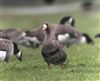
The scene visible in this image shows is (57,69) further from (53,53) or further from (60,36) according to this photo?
(60,36)

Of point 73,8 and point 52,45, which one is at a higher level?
point 52,45

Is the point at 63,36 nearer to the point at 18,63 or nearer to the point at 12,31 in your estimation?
the point at 12,31

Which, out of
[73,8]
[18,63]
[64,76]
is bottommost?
[73,8]

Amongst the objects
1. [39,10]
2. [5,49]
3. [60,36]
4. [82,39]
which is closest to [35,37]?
[60,36]

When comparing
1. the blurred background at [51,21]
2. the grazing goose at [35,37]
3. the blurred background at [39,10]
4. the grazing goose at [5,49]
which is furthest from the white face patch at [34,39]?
the blurred background at [39,10]

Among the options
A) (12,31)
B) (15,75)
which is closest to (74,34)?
(12,31)

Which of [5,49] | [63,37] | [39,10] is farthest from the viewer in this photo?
[39,10]

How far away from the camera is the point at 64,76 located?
10047mm

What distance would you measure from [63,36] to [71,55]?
2656mm

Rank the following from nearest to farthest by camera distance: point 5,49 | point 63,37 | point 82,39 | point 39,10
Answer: point 5,49 < point 63,37 < point 82,39 < point 39,10

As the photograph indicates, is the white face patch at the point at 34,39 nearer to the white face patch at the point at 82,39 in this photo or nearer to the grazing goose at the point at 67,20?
the grazing goose at the point at 67,20

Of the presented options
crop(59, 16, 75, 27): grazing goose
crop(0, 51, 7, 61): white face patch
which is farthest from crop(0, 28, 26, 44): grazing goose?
crop(0, 51, 7, 61): white face patch

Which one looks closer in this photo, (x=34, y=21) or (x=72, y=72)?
(x=72, y=72)

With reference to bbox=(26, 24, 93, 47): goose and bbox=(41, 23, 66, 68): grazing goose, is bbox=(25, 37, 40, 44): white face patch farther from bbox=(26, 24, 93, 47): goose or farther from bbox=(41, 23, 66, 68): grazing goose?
bbox=(41, 23, 66, 68): grazing goose
